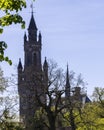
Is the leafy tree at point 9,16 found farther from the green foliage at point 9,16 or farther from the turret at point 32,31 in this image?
the turret at point 32,31

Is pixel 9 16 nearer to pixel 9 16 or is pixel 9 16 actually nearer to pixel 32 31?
pixel 9 16

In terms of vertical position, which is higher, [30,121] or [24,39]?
[24,39]

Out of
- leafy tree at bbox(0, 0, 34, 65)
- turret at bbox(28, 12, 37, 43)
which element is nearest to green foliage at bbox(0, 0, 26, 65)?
leafy tree at bbox(0, 0, 34, 65)

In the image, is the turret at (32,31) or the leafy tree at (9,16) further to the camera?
the turret at (32,31)

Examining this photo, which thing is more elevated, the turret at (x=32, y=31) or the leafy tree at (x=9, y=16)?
the turret at (x=32, y=31)

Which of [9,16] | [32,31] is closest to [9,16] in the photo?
[9,16]

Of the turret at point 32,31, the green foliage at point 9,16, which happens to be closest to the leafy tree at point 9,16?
the green foliage at point 9,16

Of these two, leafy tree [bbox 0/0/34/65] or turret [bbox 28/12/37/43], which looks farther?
turret [bbox 28/12/37/43]

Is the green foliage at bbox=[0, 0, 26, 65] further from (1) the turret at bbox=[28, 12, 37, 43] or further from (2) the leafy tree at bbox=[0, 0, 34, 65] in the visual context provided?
(1) the turret at bbox=[28, 12, 37, 43]

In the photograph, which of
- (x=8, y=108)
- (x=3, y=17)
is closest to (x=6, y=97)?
(x=8, y=108)

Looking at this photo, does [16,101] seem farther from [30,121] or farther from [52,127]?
[52,127]

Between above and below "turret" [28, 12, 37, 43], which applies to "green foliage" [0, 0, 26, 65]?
below

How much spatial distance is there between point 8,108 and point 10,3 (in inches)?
1788

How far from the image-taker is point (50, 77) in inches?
2402
